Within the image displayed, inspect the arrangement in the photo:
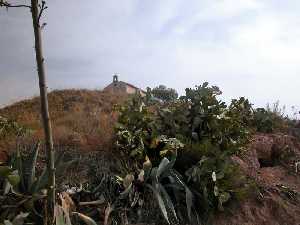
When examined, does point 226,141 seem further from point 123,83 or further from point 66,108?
point 123,83

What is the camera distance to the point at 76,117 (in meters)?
10.3

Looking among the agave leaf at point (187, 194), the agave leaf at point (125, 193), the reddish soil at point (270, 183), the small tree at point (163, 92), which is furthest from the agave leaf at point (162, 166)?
the small tree at point (163, 92)

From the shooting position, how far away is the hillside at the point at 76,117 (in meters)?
7.73

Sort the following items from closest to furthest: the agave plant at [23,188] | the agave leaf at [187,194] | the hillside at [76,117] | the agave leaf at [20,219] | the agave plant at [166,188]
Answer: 1. the agave leaf at [20,219]
2. the agave plant at [23,188]
3. the agave plant at [166,188]
4. the agave leaf at [187,194]
5. the hillside at [76,117]

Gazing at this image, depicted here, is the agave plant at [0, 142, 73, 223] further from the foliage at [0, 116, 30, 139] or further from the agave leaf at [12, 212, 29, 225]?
the foliage at [0, 116, 30, 139]

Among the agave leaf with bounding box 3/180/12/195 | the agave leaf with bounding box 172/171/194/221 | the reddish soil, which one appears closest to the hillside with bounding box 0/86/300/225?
the reddish soil

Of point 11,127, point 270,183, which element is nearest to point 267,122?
point 270,183

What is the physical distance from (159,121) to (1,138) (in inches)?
103

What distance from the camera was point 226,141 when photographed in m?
7.93

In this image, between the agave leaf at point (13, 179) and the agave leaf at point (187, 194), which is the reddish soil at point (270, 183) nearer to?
the agave leaf at point (187, 194)

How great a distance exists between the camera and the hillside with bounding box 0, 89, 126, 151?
7733 mm

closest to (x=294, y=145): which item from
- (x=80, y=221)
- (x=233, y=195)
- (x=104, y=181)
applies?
(x=233, y=195)

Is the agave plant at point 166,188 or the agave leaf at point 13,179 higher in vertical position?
the agave leaf at point 13,179

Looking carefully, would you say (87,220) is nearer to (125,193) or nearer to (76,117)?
(125,193)
